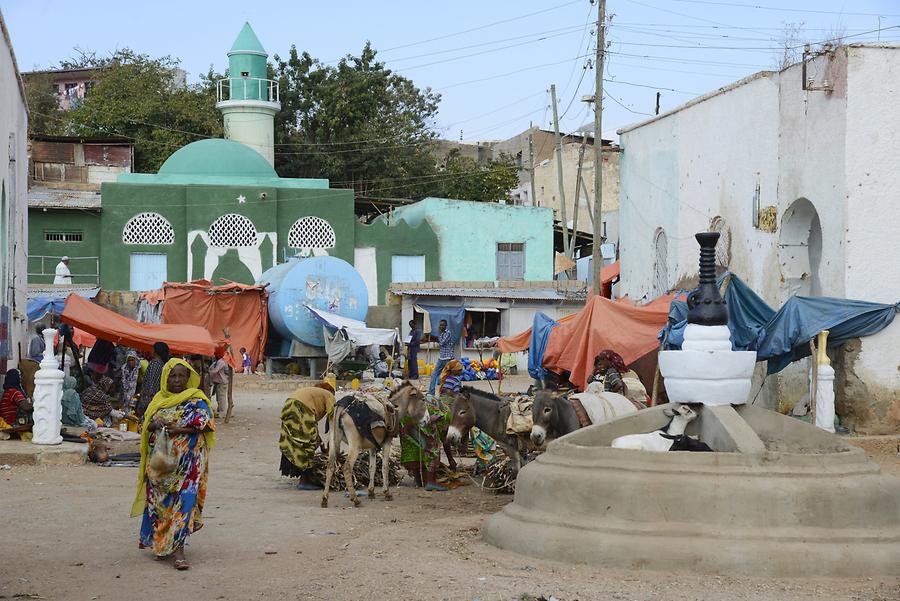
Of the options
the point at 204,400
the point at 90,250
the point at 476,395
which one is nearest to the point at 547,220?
the point at 90,250

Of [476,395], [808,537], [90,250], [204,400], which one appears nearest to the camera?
[808,537]

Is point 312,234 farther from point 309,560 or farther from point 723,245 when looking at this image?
point 309,560

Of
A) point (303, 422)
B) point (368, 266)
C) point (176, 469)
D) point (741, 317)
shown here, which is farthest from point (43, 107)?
point (176, 469)

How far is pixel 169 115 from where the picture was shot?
45281mm

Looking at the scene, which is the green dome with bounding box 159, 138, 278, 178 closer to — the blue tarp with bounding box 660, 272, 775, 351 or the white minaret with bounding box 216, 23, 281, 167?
the white minaret with bounding box 216, 23, 281, 167

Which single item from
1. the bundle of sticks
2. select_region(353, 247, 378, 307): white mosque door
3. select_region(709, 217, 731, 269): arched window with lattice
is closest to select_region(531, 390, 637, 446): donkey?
the bundle of sticks

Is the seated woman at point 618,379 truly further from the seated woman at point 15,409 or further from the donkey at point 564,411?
the seated woman at point 15,409

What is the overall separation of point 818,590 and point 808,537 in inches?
19.0

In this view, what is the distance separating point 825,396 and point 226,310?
763 inches

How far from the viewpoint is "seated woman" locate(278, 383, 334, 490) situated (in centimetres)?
1184

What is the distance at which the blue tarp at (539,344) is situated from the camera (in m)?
20.7

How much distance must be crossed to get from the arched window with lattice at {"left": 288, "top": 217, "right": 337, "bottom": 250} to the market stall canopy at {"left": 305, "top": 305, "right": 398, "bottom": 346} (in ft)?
25.6

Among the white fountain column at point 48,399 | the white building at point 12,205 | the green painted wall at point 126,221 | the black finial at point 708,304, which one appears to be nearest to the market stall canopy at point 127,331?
the white building at point 12,205

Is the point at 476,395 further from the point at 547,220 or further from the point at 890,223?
the point at 547,220
